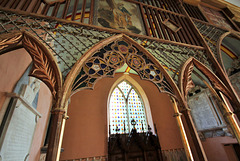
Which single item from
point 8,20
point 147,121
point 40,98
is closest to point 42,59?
point 8,20

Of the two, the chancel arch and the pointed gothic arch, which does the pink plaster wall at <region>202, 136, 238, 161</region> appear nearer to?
the pointed gothic arch

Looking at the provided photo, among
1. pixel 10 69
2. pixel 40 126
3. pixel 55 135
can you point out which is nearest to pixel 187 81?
pixel 55 135

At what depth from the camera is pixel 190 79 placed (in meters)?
2.51

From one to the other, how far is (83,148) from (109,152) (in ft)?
3.17

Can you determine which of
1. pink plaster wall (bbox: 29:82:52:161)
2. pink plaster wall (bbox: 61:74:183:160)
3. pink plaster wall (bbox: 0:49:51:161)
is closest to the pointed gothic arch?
pink plaster wall (bbox: 61:74:183:160)

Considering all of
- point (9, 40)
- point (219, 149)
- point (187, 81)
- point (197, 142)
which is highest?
point (9, 40)

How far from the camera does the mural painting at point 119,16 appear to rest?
2.65 metres

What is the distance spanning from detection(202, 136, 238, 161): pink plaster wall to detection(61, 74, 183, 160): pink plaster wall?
44.9 inches

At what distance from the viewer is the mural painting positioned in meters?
2.65

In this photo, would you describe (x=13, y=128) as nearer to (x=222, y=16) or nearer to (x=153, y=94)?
(x=153, y=94)

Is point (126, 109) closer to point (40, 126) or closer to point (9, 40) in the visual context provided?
point (40, 126)

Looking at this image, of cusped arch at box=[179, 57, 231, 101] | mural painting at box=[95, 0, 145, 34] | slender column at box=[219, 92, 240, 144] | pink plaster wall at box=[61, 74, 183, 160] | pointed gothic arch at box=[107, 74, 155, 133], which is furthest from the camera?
pointed gothic arch at box=[107, 74, 155, 133]

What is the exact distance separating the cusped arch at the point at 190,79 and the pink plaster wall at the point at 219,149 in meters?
3.37

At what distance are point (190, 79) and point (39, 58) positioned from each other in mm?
2633
